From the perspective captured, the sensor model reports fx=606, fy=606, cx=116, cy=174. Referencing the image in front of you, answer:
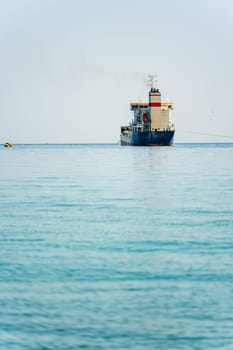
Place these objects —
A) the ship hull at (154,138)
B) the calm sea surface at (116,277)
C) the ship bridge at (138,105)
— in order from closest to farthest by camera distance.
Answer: the calm sea surface at (116,277) → the ship hull at (154,138) → the ship bridge at (138,105)

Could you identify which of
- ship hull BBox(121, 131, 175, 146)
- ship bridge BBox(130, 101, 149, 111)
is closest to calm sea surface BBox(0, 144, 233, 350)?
ship hull BBox(121, 131, 175, 146)

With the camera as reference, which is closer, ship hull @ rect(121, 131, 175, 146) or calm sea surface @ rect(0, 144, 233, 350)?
calm sea surface @ rect(0, 144, 233, 350)

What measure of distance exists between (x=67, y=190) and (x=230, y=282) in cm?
1728

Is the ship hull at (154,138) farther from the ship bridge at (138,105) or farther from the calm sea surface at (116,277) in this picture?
the calm sea surface at (116,277)

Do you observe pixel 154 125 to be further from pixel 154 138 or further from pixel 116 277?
pixel 116 277

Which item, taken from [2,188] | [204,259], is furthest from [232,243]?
[2,188]

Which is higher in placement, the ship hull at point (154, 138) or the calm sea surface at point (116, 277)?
the ship hull at point (154, 138)

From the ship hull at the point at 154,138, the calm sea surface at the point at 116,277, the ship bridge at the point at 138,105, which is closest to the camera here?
the calm sea surface at the point at 116,277

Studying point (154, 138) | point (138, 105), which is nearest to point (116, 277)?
point (154, 138)

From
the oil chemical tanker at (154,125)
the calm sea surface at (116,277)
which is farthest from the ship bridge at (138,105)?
the calm sea surface at (116,277)

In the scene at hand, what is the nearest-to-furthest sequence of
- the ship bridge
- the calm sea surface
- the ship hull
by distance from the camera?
1. the calm sea surface
2. the ship hull
3. the ship bridge

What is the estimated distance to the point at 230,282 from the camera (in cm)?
953

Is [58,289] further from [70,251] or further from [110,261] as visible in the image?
[70,251]

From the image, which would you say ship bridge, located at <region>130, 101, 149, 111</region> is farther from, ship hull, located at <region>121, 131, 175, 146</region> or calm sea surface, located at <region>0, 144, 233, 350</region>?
calm sea surface, located at <region>0, 144, 233, 350</region>
